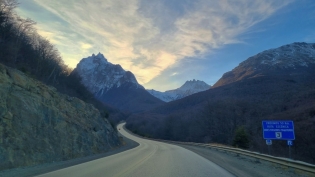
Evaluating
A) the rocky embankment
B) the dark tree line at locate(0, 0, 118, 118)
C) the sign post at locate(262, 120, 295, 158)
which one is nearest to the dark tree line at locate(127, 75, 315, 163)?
the sign post at locate(262, 120, 295, 158)

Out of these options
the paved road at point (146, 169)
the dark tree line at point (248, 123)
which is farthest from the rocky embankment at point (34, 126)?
the dark tree line at point (248, 123)

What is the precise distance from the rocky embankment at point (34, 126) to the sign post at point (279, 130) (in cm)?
1488

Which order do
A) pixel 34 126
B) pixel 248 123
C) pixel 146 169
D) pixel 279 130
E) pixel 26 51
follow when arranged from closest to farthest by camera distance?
pixel 146 169 < pixel 279 130 < pixel 34 126 < pixel 26 51 < pixel 248 123

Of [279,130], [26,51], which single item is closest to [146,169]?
[279,130]

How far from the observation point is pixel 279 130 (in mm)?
15125

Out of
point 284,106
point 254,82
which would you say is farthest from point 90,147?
point 254,82

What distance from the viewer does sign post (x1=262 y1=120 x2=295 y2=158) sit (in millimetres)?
14625

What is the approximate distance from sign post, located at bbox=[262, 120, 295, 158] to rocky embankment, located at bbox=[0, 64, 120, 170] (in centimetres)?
1488

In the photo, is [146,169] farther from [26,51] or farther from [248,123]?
[248,123]

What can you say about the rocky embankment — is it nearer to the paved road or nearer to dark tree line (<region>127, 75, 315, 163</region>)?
the paved road

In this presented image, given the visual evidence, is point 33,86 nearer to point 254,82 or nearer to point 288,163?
point 288,163

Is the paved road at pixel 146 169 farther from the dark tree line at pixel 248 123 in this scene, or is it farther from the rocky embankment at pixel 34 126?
the dark tree line at pixel 248 123

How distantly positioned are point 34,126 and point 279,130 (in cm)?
1651

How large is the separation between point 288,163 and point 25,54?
1515 inches
